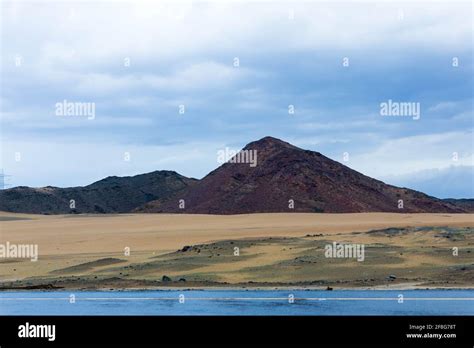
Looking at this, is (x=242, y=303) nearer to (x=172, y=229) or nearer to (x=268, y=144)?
(x=172, y=229)

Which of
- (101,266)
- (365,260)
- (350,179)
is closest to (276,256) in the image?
(365,260)

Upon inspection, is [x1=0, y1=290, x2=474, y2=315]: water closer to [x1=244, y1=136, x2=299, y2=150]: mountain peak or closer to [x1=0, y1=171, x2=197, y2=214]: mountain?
[x1=244, y1=136, x2=299, y2=150]: mountain peak

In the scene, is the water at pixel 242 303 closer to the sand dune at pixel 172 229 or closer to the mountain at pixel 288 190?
the sand dune at pixel 172 229

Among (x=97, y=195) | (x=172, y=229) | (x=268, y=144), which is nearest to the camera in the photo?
(x=172, y=229)

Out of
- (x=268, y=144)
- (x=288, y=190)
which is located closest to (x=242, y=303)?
(x=288, y=190)
